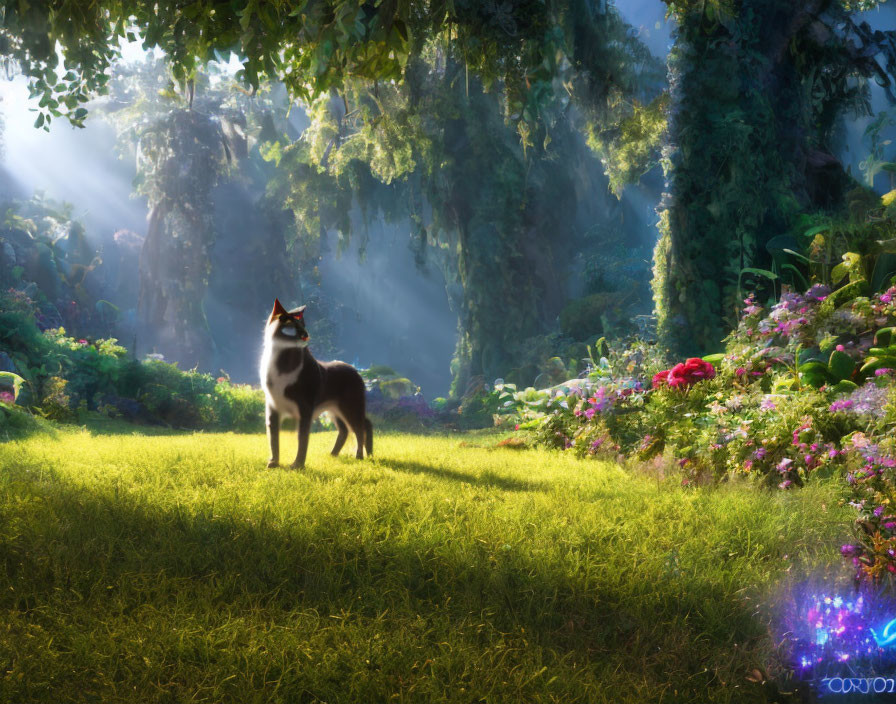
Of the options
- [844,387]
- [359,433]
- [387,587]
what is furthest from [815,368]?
[387,587]

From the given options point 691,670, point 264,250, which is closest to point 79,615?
point 691,670

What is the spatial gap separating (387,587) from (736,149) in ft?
26.2

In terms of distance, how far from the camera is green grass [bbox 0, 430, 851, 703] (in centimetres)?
212

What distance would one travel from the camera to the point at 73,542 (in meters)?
3.02

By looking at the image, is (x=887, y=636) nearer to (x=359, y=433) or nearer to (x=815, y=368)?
(x=815, y=368)

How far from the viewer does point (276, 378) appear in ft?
16.0

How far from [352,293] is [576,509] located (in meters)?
36.6

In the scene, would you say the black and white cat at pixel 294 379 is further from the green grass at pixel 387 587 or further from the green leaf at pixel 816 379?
the green leaf at pixel 816 379

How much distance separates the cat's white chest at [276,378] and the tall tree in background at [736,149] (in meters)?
5.74

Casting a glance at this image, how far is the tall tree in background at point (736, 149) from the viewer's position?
8.64m

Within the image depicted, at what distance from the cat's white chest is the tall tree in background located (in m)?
5.74

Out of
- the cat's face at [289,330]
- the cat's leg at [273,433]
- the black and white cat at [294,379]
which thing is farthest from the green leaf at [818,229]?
the cat's leg at [273,433]

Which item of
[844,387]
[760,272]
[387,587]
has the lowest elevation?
[387,587]

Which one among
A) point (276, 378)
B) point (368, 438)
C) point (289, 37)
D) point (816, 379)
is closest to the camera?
point (289, 37)
